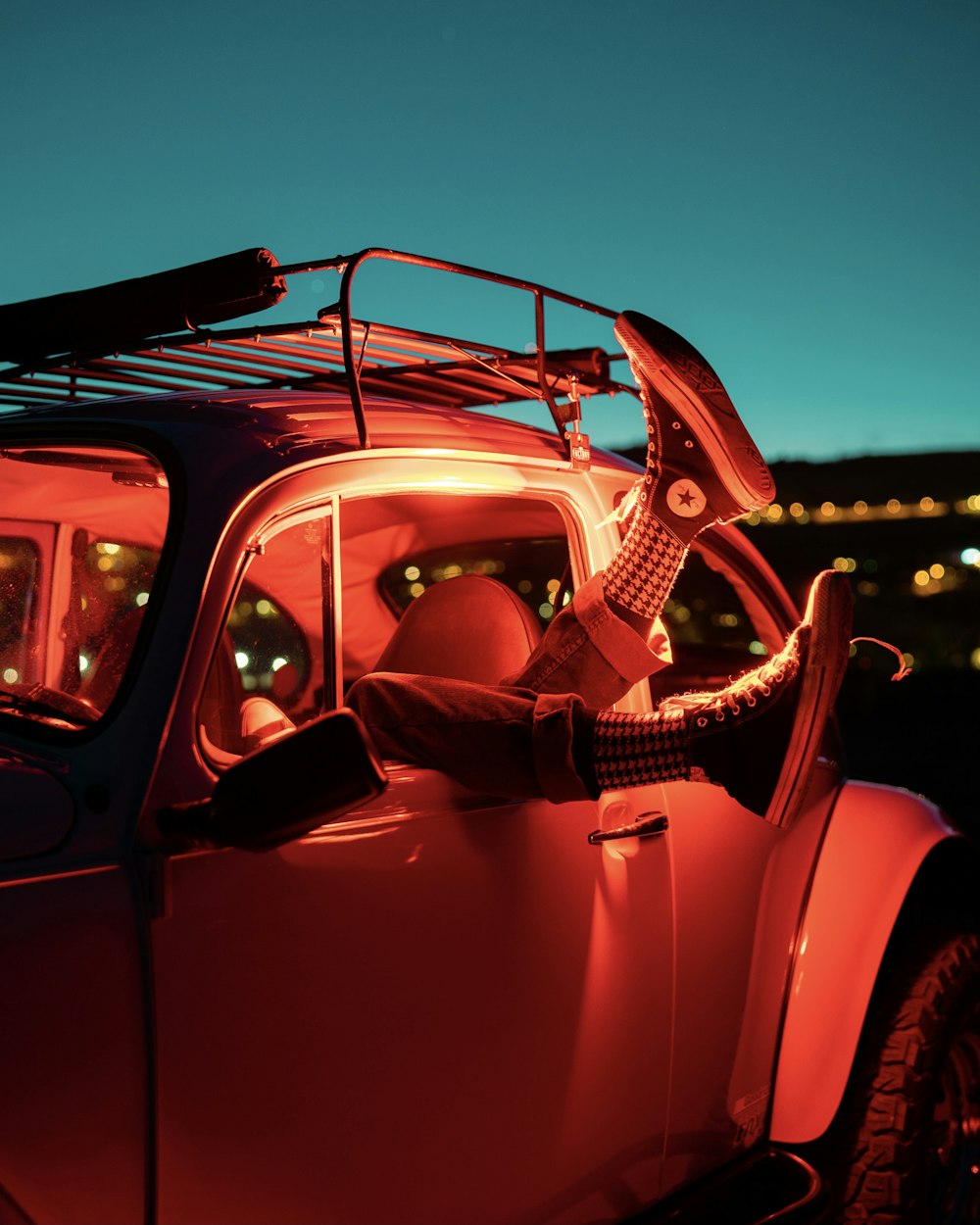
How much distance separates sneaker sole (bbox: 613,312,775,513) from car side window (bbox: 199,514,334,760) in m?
0.82

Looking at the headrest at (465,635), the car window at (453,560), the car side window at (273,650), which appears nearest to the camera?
the car side window at (273,650)

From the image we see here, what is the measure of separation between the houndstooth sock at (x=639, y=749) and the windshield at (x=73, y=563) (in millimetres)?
861

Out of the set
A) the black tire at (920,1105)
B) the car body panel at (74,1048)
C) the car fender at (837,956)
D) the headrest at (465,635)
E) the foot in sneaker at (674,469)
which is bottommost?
the black tire at (920,1105)

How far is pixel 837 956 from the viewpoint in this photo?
3229 mm

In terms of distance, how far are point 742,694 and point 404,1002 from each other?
2.90ft

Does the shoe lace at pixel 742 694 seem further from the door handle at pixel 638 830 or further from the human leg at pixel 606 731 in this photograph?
the door handle at pixel 638 830

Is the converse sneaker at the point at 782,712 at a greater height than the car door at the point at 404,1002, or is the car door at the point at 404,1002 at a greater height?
the converse sneaker at the point at 782,712

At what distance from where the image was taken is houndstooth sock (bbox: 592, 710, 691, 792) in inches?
92.8

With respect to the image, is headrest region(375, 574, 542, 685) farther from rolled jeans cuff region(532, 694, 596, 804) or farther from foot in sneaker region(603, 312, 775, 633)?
rolled jeans cuff region(532, 694, 596, 804)

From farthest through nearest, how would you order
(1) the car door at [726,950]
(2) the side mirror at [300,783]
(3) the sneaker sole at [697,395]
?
(1) the car door at [726,950] → (3) the sneaker sole at [697,395] → (2) the side mirror at [300,783]

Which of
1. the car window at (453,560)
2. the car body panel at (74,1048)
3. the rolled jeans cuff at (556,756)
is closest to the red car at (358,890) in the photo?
the car body panel at (74,1048)

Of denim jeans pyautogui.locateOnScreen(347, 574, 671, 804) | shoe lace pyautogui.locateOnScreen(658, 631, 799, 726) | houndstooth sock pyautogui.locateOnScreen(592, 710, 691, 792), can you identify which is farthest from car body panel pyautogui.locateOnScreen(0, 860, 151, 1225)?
shoe lace pyautogui.locateOnScreen(658, 631, 799, 726)

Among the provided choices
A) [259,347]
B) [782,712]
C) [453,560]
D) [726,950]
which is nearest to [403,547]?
[453,560]

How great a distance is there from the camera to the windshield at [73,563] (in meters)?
2.32
